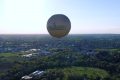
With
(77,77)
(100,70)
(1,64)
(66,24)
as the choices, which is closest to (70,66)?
(100,70)

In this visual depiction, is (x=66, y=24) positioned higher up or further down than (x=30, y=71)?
higher up

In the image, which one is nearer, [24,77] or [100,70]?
[24,77]

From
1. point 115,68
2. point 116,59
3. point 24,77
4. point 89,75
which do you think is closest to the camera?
point 24,77

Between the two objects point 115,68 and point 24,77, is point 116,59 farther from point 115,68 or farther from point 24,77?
point 24,77

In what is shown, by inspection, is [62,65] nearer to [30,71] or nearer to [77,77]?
[30,71]

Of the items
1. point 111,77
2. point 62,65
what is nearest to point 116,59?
point 62,65

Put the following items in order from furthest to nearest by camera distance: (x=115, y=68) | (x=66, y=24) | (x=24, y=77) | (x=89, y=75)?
(x=115, y=68) < (x=89, y=75) < (x=24, y=77) < (x=66, y=24)
